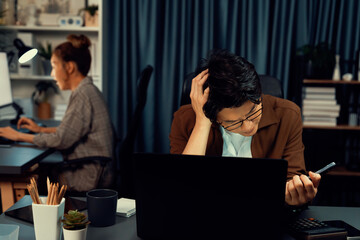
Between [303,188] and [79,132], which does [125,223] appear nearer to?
[303,188]

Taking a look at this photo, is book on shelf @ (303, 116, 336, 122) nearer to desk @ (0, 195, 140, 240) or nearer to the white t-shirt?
the white t-shirt

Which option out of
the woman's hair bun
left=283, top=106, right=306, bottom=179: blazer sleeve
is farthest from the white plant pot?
the woman's hair bun

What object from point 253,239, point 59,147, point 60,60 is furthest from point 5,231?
point 60,60

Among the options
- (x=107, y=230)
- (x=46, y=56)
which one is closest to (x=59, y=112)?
(x=46, y=56)

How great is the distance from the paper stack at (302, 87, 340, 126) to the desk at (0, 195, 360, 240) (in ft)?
5.87

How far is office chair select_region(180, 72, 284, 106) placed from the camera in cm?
162

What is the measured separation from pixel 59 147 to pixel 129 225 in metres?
1.13

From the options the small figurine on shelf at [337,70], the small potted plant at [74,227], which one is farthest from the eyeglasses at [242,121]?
the small figurine on shelf at [337,70]

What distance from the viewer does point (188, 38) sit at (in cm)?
325

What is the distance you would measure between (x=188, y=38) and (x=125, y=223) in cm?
240

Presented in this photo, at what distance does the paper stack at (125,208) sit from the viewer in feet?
3.64

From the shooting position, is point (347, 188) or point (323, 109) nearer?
point (323, 109)

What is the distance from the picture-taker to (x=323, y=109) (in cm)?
291

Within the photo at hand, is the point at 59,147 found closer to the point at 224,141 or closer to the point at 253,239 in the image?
the point at 224,141
